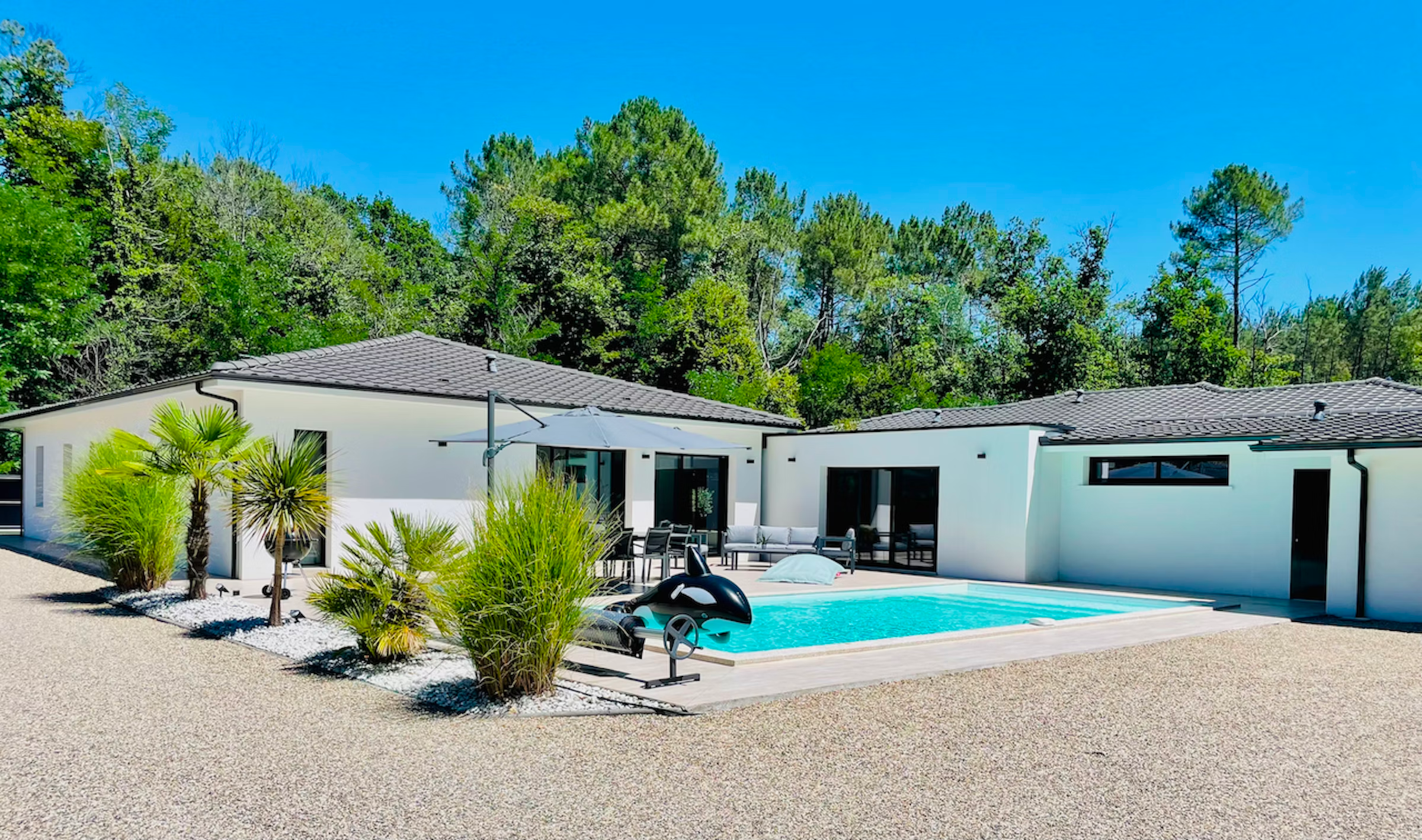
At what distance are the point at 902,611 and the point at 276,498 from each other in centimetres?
874

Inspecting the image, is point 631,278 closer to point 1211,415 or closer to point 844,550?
point 844,550

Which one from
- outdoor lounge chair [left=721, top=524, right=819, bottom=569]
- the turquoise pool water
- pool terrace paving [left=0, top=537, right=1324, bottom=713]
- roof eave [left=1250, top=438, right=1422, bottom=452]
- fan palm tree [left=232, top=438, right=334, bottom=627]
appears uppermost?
roof eave [left=1250, top=438, right=1422, bottom=452]

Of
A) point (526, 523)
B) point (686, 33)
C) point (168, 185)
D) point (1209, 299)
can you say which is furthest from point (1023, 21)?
point (168, 185)

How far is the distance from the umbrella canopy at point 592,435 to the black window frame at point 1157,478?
275 inches

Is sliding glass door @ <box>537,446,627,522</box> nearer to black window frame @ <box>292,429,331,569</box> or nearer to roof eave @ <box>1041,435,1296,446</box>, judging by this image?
black window frame @ <box>292,429,331,569</box>

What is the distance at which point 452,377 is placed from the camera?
655 inches

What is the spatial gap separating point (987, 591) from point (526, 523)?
10.9 meters

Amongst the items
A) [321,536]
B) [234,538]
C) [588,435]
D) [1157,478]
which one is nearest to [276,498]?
[588,435]

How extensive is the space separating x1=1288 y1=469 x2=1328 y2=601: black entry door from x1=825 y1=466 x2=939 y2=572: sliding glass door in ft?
19.1

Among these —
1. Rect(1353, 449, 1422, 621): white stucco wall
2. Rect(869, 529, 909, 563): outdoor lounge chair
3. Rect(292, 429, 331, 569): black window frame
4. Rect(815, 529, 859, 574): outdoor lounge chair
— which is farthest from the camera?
Rect(869, 529, 909, 563): outdoor lounge chair

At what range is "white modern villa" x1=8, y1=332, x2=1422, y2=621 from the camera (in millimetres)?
13062

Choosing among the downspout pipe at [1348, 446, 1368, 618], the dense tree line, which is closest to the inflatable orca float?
the downspout pipe at [1348, 446, 1368, 618]

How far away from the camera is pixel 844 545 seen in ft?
58.3

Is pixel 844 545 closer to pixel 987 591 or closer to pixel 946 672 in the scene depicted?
pixel 987 591
